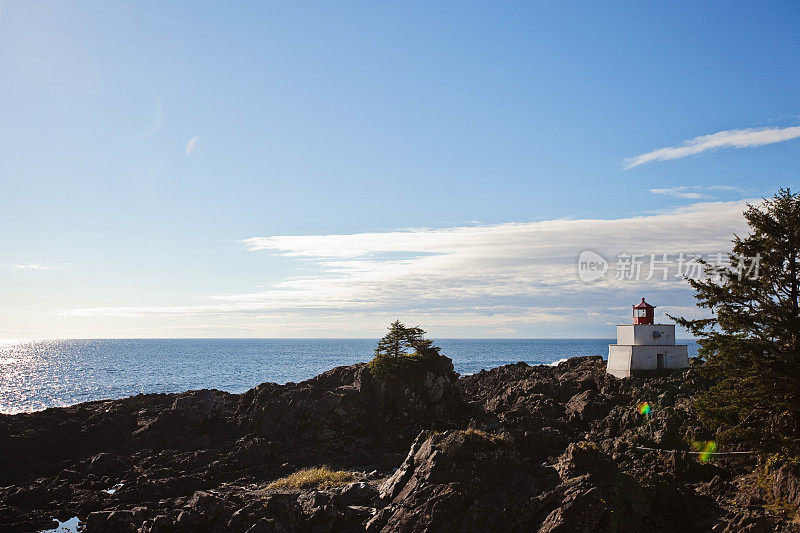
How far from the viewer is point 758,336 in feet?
85.9

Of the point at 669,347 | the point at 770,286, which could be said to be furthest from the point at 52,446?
the point at 669,347

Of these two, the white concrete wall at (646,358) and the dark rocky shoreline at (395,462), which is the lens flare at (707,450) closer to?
the dark rocky shoreline at (395,462)

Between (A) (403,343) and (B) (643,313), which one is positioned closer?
(A) (403,343)

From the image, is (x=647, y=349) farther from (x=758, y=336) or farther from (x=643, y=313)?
(x=758, y=336)

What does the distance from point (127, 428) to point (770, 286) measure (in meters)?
44.0

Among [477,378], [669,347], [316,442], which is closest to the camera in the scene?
[316,442]

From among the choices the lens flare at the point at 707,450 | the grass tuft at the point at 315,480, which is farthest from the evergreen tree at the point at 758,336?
the grass tuft at the point at 315,480

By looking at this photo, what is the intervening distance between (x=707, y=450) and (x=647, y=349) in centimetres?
2129

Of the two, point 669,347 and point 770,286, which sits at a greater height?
point 770,286

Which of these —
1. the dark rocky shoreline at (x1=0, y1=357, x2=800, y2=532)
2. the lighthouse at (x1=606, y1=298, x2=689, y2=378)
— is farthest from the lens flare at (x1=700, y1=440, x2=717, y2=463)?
the lighthouse at (x1=606, y1=298, x2=689, y2=378)

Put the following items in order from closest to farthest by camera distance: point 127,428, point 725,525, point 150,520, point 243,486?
point 725,525
point 150,520
point 243,486
point 127,428

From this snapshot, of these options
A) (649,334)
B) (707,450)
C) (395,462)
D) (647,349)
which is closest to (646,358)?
(647,349)

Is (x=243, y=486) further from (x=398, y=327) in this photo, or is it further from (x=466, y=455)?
(x=398, y=327)

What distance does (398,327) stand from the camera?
45250 millimetres
